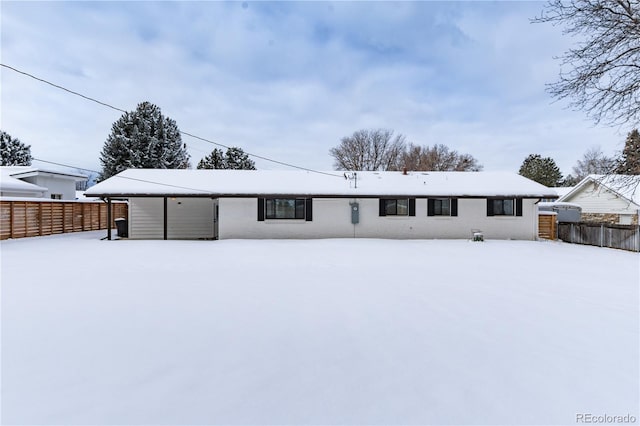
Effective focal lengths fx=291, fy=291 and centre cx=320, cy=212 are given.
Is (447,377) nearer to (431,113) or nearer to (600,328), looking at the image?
(600,328)

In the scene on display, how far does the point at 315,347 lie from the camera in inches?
144

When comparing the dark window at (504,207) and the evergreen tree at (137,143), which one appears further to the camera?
the evergreen tree at (137,143)

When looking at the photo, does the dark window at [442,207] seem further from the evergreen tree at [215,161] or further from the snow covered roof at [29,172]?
the evergreen tree at [215,161]

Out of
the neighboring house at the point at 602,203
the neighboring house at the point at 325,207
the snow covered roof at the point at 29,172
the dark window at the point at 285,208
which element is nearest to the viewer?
the neighboring house at the point at 325,207

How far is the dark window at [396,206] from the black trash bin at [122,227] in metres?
13.4

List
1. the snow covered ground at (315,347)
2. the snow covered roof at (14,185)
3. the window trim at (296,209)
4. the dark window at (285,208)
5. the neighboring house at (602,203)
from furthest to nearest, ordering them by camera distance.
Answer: the neighboring house at (602,203) < the snow covered roof at (14,185) < the dark window at (285,208) < the window trim at (296,209) < the snow covered ground at (315,347)

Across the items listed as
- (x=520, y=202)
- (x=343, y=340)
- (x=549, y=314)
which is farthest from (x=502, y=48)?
(x=343, y=340)

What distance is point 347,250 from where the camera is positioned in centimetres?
1126

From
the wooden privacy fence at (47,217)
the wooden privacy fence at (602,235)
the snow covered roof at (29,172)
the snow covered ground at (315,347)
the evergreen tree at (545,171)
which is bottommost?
the snow covered ground at (315,347)

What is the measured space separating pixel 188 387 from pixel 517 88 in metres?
19.0

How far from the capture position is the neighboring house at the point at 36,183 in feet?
61.0

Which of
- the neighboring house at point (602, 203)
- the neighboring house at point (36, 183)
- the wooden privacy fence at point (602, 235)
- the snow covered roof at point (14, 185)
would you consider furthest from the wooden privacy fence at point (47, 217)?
the neighboring house at point (602, 203)

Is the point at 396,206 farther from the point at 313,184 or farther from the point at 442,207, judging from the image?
the point at 313,184

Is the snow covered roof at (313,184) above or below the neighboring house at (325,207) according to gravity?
above
